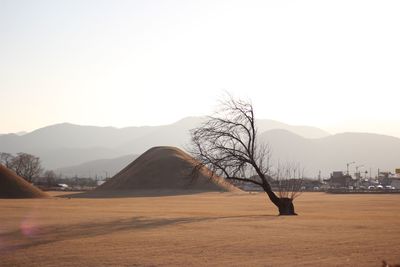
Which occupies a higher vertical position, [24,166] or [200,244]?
[24,166]

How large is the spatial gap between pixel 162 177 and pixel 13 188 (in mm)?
49060

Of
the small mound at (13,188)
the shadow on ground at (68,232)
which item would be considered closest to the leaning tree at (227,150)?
the shadow on ground at (68,232)

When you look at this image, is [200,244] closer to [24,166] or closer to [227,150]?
[227,150]

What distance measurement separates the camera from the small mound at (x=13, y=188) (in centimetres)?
7562

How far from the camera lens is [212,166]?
3984 cm

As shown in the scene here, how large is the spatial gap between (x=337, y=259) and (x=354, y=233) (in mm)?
7422

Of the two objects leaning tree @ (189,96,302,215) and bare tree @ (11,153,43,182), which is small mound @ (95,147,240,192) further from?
leaning tree @ (189,96,302,215)

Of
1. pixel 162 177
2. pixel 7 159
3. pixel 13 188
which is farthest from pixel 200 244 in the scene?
pixel 7 159

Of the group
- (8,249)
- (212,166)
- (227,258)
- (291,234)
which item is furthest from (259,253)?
(212,166)

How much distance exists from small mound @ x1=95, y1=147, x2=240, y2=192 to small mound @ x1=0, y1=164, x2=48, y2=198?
39891mm

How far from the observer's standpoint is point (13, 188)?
252 feet

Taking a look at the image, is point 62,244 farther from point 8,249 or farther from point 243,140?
point 243,140

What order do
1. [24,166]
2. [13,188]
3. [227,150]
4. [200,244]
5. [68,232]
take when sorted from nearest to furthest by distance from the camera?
[200,244] → [68,232] → [227,150] → [13,188] → [24,166]

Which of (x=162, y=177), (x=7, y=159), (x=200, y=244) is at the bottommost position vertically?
(x=200, y=244)
